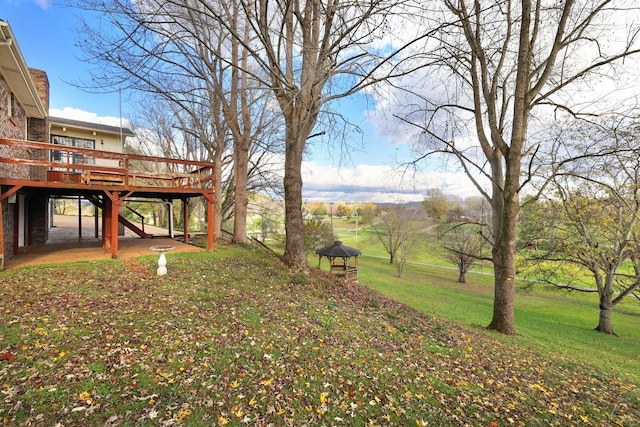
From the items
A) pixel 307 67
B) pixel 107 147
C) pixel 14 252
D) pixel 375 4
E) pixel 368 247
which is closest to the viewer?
pixel 375 4

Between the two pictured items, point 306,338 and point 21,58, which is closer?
point 306,338

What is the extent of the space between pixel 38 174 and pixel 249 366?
13.8m

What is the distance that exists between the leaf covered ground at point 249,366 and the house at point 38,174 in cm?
248

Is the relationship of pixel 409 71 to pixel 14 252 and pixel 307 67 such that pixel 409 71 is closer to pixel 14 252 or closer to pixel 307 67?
pixel 307 67

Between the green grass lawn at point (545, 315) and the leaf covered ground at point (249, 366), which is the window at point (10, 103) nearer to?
the leaf covered ground at point (249, 366)

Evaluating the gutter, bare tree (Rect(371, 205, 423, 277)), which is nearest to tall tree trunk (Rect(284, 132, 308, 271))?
the gutter

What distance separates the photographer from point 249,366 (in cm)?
370

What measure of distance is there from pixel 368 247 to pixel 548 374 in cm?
4426

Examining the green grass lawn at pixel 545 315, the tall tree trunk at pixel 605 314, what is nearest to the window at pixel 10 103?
the green grass lawn at pixel 545 315

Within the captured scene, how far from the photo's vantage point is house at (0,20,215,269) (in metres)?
7.24

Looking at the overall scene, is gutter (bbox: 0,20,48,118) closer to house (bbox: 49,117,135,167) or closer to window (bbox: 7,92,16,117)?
window (bbox: 7,92,16,117)

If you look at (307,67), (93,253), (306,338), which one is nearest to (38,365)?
(306,338)

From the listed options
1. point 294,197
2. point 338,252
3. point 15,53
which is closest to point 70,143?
point 15,53

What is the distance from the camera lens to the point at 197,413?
2850 millimetres
